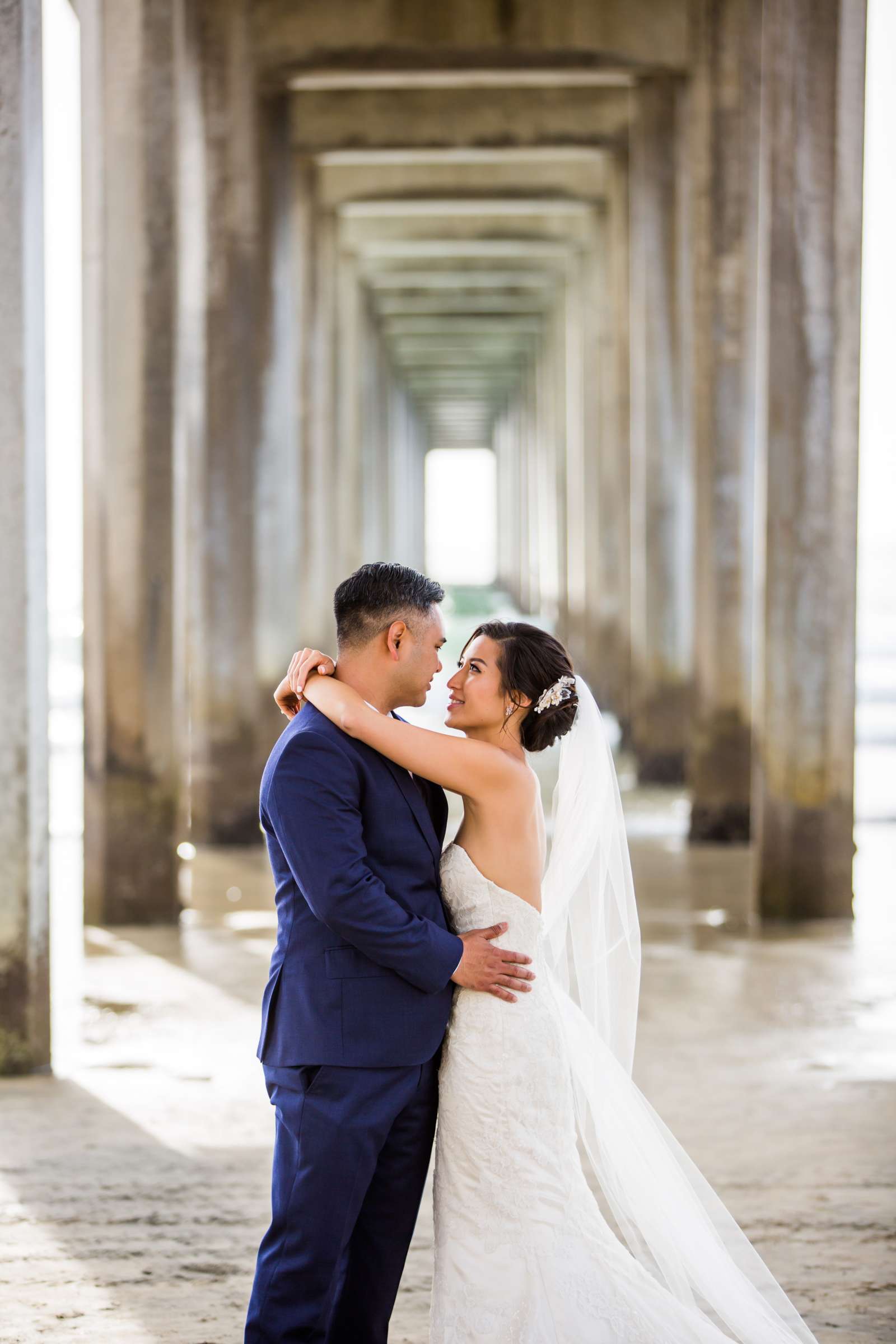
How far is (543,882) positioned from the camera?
3893 millimetres

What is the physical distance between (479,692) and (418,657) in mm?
245

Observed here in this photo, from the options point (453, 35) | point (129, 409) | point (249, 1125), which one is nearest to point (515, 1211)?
point (249, 1125)

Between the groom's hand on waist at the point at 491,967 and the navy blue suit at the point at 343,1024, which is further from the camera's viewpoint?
the groom's hand on waist at the point at 491,967

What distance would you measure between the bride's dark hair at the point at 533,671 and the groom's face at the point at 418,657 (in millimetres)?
193

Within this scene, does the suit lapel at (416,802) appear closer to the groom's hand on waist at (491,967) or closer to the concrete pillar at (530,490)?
the groom's hand on waist at (491,967)

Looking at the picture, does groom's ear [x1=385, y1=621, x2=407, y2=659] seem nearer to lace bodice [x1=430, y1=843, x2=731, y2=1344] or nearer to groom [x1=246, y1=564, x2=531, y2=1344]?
groom [x1=246, y1=564, x2=531, y2=1344]

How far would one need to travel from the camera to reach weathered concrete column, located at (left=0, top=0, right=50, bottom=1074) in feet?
19.7

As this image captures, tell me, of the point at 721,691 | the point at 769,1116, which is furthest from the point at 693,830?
the point at 769,1116

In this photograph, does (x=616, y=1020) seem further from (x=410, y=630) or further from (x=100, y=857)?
(x=100, y=857)

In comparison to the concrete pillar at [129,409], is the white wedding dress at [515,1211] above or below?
below

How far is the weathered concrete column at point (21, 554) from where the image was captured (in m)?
6.01

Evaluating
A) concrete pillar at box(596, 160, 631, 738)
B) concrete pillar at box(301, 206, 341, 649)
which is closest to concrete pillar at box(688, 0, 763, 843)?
concrete pillar at box(301, 206, 341, 649)

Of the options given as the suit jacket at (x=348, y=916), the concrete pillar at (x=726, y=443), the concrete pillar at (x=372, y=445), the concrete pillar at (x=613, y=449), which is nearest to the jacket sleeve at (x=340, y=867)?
the suit jacket at (x=348, y=916)

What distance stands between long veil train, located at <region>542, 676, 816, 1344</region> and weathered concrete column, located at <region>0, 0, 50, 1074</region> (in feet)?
9.21
